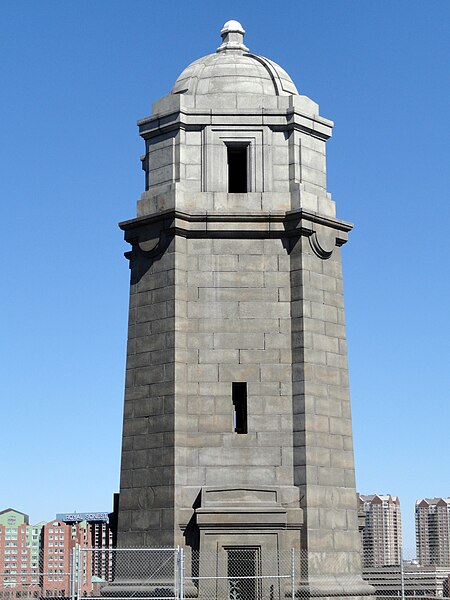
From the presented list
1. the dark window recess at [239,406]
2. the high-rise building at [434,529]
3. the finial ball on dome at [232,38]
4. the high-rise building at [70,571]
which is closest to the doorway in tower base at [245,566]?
the dark window recess at [239,406]

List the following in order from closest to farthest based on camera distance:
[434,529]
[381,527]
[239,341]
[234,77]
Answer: [239,341], [234,77], [434,529], [381,527]

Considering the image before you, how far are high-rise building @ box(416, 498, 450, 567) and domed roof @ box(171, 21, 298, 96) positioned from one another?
14058cm

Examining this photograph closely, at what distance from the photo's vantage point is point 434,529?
174m

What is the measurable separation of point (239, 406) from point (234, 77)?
34.2ft

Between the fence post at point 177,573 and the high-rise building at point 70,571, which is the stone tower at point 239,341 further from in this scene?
the high-rise building at point 70,571

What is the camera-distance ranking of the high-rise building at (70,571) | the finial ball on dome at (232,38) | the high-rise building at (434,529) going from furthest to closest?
the high-rise building at (434,529)
the finial ball on dome at (232,38)
the high-rise building at (70,571)

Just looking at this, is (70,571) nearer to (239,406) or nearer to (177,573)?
(177,573)

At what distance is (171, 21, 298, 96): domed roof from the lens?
3312 cm

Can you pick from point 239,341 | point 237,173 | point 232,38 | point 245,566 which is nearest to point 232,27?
point 232,38

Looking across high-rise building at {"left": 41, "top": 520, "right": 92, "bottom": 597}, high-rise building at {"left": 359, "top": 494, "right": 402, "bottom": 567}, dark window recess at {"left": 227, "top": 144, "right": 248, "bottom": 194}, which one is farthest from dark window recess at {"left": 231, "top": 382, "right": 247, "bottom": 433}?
high-rise building at {"left": 359, "top": 494, "right": 402, "bottom": 567}

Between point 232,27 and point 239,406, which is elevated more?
point 232,27

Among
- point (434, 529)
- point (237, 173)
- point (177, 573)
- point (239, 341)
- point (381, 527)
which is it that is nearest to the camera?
point (177, 573)

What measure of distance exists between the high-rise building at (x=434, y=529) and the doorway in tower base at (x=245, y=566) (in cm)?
14135

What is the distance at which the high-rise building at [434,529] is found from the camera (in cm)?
16912
